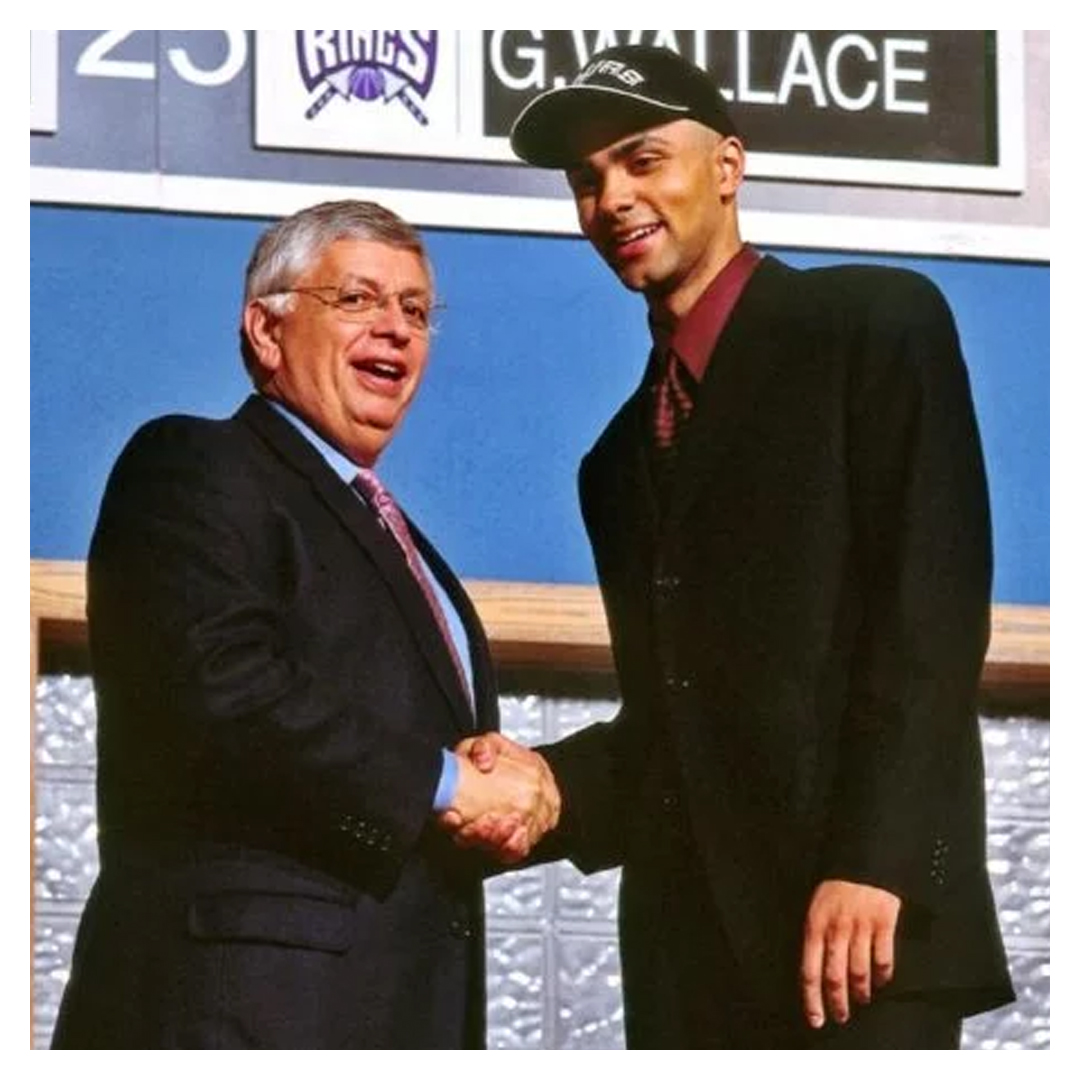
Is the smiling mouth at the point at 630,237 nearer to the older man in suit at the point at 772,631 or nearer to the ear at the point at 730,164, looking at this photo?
the older man in suit at the point at 772,631

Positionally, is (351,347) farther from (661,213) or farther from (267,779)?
(267,779)

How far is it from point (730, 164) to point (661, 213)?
129 mm

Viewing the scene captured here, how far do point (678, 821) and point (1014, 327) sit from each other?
81cm

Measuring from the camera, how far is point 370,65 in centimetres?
390

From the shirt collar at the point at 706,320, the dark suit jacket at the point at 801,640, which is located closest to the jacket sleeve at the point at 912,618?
the dark suit jacket at the point at 801,640

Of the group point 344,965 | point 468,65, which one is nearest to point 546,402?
point 468,65

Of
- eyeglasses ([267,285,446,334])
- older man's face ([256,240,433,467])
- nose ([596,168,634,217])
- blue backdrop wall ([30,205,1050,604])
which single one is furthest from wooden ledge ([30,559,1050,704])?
nose ([596,168,634,217])

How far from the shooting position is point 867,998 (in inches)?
142

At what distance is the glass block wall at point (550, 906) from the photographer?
3.67 meters

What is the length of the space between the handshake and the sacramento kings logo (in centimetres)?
86

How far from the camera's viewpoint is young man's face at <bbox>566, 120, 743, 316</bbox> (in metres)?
3.82

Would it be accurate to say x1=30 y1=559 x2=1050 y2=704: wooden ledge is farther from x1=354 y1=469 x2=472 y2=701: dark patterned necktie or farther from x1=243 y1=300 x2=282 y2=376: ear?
x1=243 y1=300 x2=282 y2=376: ear

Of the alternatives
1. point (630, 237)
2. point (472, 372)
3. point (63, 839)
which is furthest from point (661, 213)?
point (63, 839)

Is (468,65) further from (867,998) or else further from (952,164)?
(867,998)
